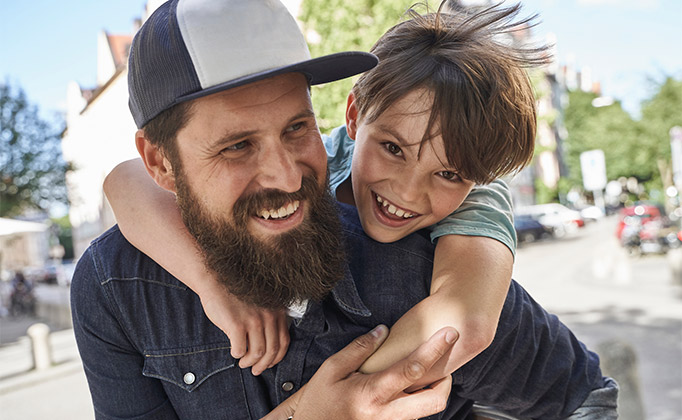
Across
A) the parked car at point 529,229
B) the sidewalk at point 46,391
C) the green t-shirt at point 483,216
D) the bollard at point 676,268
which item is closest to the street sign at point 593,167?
the parked car at point 529,229

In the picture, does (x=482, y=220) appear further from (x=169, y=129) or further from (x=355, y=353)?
(x=169, y=129)

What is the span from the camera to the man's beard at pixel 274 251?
165cm

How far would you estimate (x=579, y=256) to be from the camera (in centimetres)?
2061

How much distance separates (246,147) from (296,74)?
0.25 meters

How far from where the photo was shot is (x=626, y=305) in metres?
11.3

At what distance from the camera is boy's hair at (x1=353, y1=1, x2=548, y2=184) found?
187 centimetres

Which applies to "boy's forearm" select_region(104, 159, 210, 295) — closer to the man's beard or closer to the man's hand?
the man's beard

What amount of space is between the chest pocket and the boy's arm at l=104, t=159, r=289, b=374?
Result: 10 centimetres

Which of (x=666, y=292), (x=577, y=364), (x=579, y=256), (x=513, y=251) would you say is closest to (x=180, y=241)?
(x=513, y=251)

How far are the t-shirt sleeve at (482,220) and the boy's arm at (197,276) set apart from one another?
56cm

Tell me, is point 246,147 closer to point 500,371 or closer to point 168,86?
point 168,86

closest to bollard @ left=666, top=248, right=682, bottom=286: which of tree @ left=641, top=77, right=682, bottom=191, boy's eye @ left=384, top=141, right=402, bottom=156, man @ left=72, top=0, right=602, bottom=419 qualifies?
man @ left=72, top=0, right=602, bottom=419

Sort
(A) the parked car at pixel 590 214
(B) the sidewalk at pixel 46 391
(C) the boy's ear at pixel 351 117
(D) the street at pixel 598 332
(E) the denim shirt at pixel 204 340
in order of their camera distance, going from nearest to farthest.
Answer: (E) the denim shirt at pixel 204 340
(C) the boy's ear at pixel 351 117
(D) the street at pixel 598 332
(B) the sidewalk at pixel 46 391
(A) the parked car at pixel 590 214

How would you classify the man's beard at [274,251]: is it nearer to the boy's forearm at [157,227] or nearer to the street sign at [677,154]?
the boy's forearm at [157,227]
